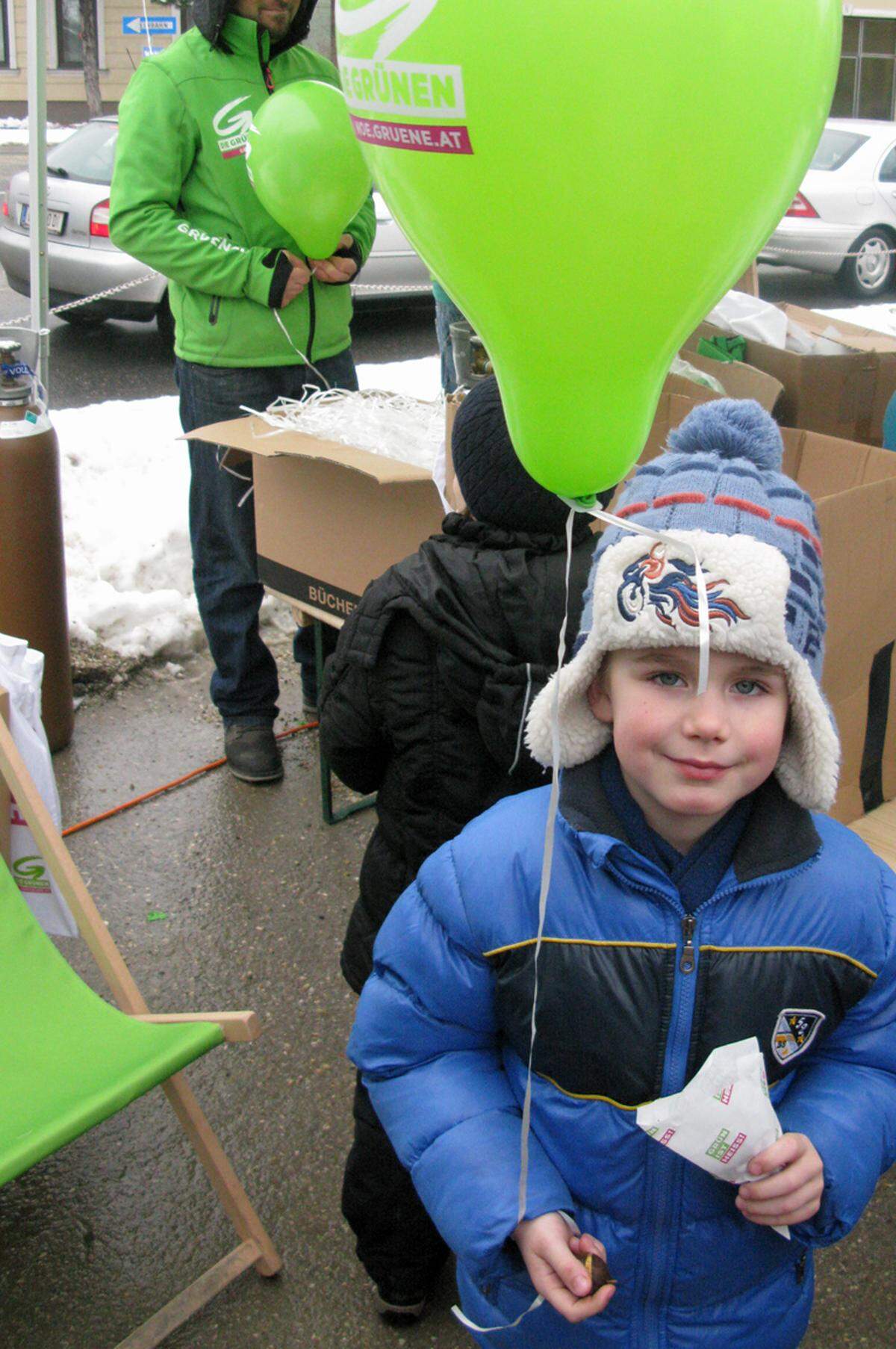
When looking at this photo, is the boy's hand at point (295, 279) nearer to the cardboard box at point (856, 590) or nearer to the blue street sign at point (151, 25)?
the cardboard box at point (856, 590)

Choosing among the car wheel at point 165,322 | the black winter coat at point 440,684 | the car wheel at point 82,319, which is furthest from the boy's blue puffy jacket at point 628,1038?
the car wheel at point 82,319

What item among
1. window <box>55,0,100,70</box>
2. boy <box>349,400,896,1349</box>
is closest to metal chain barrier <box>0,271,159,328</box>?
boy <box>349,400,896,1349</box>

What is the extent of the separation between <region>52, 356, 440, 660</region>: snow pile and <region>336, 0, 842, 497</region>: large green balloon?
9.05 ft

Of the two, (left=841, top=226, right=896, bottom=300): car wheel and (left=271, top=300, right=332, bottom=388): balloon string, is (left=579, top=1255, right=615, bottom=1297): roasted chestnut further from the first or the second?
(left=841, top=226, right=896, bottom=300): car wheel

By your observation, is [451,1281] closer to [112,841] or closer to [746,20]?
[112,841]

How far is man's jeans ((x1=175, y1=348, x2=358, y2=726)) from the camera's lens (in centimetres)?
351

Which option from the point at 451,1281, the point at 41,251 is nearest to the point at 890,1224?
the point at 451,1281

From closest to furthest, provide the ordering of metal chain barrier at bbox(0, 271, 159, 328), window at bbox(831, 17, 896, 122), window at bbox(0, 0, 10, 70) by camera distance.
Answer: metal chain barrier at bbox(0, 271, 159, 328) → window at bbox(831, 17, 896, 122) → window at bbox(0, 0, 10, 70)

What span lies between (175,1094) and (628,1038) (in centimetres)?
104

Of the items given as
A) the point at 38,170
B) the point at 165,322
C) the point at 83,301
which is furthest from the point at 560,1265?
the point at 165,322

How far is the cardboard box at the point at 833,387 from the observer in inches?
129

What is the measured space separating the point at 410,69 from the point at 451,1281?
6.17 feet

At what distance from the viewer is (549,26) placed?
1.04 m

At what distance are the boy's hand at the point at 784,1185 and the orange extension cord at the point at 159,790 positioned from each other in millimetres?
2481
